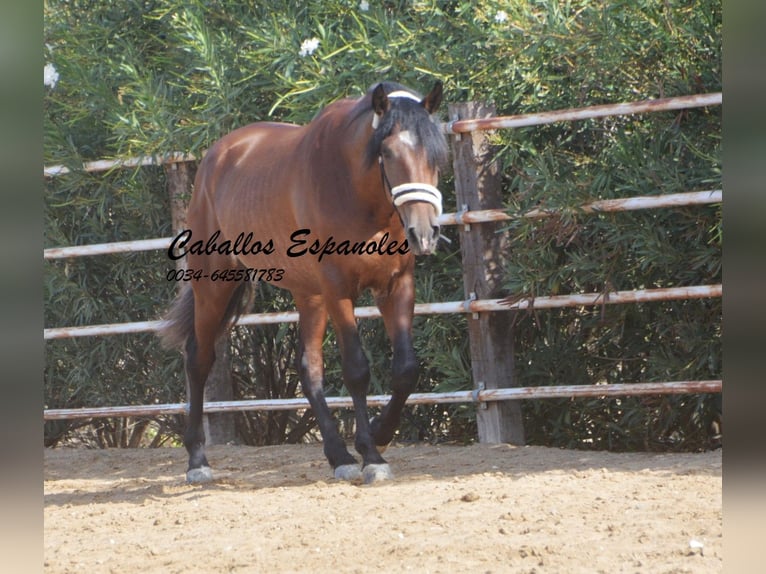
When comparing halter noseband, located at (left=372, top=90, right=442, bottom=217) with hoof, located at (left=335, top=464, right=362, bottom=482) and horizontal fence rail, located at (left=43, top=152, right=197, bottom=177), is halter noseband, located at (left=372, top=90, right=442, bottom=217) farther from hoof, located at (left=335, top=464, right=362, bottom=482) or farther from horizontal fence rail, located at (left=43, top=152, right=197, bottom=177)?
horizontal fence rail, located at (left=43, top=152, right=197, bottom=177)

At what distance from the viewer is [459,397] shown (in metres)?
4.63

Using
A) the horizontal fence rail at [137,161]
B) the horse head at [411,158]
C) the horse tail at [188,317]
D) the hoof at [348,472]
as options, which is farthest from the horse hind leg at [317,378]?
the horizontal fence rail at [137,161]

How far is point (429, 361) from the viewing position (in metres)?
5.08

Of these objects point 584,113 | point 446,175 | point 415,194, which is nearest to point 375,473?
point 415,194

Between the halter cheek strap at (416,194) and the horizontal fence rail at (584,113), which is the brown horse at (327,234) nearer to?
the halter cheek strap at (416,194)

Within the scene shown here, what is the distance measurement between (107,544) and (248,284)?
2066 mm

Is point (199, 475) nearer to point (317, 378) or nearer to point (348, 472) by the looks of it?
point (317, 378)

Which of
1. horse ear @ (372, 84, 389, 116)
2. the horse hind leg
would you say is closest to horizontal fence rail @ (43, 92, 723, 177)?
horse ear @ (372, 84, 389, 116)

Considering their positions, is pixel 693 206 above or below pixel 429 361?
above

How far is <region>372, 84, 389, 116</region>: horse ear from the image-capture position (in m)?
3.51

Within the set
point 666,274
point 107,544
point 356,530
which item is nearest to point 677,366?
point 666,274

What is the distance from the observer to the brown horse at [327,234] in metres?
3.52

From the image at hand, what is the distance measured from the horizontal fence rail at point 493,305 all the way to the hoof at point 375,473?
1.03m
